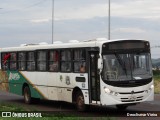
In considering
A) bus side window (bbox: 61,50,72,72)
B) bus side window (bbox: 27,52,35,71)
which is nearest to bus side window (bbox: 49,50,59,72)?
bus side window (bbox: 61,50,72,72)

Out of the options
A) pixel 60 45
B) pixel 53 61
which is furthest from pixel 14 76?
pixel 60 45

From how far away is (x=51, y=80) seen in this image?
20.9 metres

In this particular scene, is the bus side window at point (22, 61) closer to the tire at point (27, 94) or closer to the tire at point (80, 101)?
the tire at point (27, 94)

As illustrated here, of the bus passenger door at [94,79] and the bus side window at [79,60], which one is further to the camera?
the bus side window at [79,60]

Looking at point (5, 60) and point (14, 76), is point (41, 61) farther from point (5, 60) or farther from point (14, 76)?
point (5, 60)

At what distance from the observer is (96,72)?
17281mm

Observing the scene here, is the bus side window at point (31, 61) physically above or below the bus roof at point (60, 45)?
below

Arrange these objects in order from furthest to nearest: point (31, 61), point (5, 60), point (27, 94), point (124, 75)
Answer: point (5, 60), point (27, 94), point (31, 61), point (124, 75)

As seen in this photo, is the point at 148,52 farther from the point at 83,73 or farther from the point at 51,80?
the point at 51,80

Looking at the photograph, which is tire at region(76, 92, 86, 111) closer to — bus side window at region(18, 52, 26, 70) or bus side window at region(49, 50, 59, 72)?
bus side window at region(49, 50, 59, 72)

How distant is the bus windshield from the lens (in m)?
16.7

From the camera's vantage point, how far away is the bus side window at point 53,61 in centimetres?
2034

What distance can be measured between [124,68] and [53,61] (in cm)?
474

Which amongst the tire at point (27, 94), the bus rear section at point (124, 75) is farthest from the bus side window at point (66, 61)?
the tire at point (27, 94)
